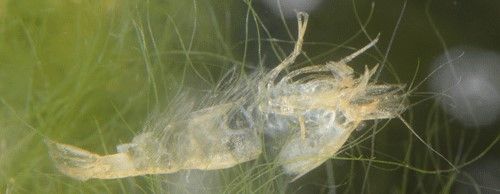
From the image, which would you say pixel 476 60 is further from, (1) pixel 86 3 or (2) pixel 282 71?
(1) pixel 86 3

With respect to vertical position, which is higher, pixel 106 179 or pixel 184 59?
pixel 184 59

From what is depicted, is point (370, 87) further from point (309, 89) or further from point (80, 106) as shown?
point (80, 106)

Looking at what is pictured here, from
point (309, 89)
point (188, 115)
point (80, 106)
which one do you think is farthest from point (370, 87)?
point (80, 106)
